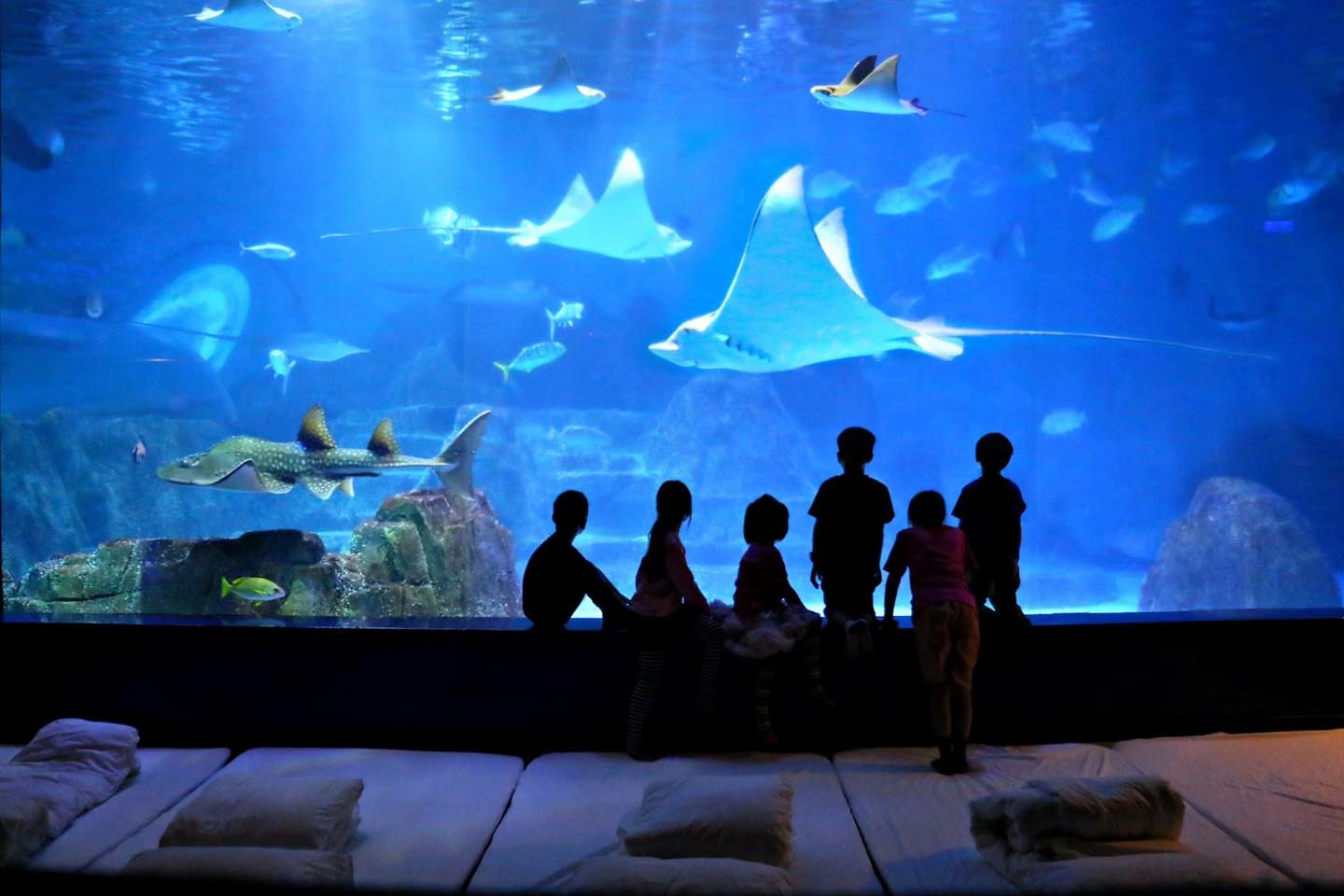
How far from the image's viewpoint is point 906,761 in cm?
312

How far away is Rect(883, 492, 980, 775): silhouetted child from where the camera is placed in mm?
2926

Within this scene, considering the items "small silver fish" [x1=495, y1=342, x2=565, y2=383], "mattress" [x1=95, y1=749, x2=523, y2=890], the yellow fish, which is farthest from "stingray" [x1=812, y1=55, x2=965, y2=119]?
"mattress" [x1=95, y1=749, x2=523, y2=890]

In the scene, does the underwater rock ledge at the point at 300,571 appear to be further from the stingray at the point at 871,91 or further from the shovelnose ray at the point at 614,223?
the stingray at the point at 871,91

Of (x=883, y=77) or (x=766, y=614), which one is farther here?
(x=883, y=77)

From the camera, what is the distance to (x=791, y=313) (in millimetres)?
6570

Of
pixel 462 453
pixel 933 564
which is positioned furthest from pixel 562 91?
pixel 933 564

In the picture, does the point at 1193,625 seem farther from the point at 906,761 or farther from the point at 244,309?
the point at 244,309

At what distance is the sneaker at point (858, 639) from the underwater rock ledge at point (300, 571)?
254 cm

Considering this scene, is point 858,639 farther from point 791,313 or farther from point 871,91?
point 871,91

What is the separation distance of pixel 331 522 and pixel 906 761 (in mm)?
10669

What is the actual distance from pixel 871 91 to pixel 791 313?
1593mm

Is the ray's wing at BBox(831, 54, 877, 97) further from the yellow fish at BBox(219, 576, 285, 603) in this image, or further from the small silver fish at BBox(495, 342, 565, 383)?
the yellow fish at BBox(219, 576, 285, 603)

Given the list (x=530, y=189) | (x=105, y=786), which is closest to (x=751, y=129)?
(x=530, y=189)

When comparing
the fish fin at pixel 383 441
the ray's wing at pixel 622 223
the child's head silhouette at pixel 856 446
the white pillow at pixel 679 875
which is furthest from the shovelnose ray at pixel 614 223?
the white pillow at pixel 679 875
